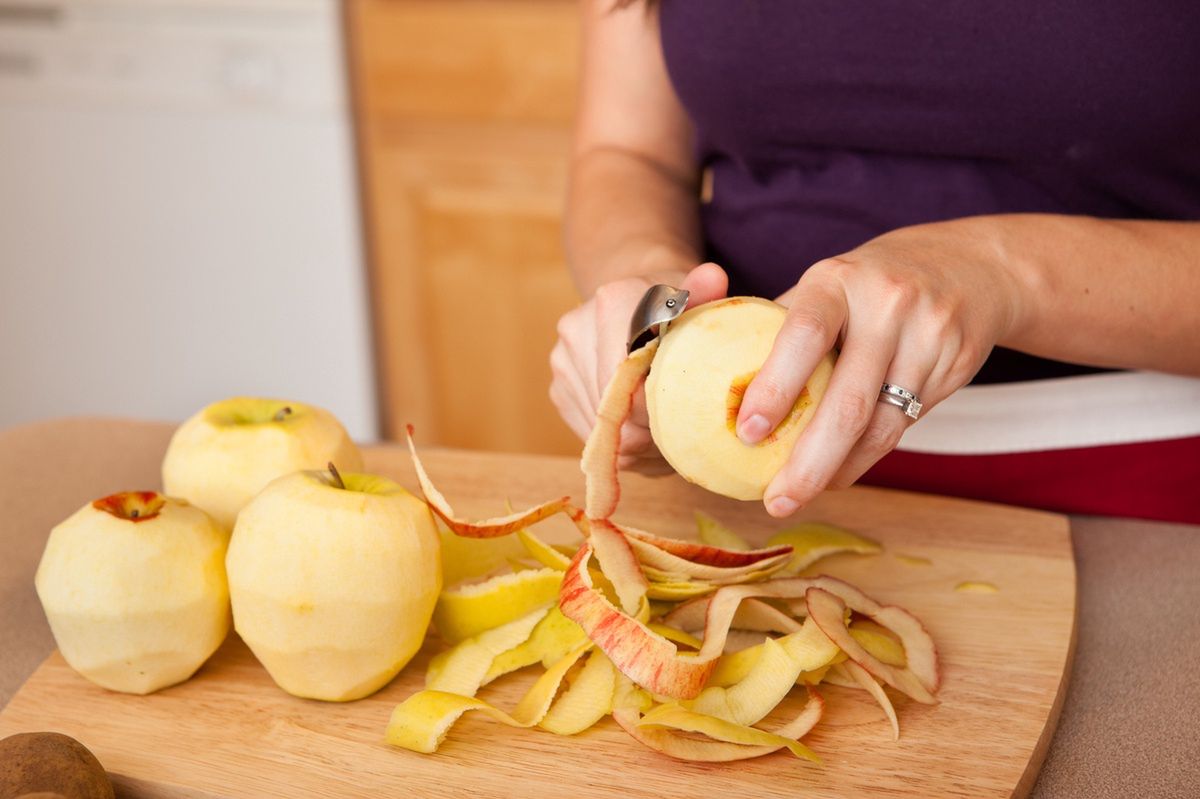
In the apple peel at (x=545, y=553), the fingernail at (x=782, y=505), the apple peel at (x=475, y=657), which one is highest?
the fingernail at (x=782, y=505)

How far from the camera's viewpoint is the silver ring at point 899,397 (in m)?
0.64

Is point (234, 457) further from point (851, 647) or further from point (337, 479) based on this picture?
point (851, 647)

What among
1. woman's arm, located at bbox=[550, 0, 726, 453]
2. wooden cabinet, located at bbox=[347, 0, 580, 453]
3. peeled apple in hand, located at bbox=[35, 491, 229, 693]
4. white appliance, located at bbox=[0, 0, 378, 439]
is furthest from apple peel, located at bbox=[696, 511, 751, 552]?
white appliance, located at bbox=[0, 0, 378, 439]

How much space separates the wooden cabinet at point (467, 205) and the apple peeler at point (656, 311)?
150 cm

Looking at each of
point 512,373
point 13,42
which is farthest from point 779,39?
point 13,42

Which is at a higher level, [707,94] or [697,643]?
[707,94]

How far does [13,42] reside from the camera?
94.1 inches

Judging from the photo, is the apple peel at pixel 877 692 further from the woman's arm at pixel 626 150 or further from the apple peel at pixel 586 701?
the woman's arm at pixel 626 150

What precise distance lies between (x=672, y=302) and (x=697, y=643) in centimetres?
21

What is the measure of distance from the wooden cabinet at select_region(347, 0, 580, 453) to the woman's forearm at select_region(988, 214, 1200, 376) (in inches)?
56.1

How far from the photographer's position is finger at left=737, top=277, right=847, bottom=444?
60 cm

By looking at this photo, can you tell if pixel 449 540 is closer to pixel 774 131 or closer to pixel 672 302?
pixel 672 302

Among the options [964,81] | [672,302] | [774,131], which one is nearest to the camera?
[672,302]

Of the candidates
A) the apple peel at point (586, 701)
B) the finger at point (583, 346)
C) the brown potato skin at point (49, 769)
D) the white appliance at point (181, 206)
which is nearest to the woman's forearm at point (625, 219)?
the finger at point (583, 346)
